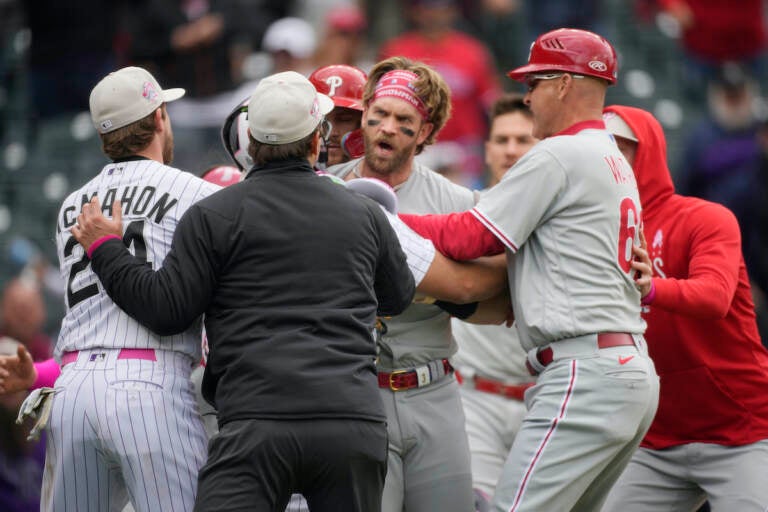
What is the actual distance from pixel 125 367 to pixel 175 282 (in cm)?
43

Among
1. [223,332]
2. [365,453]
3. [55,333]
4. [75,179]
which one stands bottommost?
[55,333]

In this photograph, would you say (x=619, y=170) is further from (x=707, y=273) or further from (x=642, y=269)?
(x=707, y=273)

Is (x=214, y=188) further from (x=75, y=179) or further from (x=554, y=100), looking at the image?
(x=75, y=179)

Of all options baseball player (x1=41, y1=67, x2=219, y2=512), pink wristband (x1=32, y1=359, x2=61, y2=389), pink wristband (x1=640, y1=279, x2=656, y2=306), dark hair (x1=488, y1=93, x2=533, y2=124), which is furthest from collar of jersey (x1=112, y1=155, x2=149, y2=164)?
dark hair (x1=488, y1=93, x2=533, y2=124)

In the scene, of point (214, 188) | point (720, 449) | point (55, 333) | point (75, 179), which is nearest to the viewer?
point (214, 188)

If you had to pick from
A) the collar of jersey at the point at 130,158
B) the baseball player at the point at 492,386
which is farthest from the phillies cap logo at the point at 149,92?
the baseball player at the point at 492,386

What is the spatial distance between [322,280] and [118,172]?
3.18 feet

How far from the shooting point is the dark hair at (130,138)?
4.76 meters

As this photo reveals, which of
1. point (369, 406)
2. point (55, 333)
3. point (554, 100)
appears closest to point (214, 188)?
point (369, 406)

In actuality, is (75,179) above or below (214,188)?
below

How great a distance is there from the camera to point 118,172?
4730 millimetres

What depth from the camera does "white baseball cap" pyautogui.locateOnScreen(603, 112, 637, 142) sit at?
5637 millimetres

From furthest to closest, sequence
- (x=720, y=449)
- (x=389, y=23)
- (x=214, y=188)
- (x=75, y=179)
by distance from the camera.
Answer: (x=389, y=23) < (x=75, y=179) < (x=720, y=449) < (x=214, y=188)

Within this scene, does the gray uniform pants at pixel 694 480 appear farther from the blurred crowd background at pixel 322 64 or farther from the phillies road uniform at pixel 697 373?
the blurred crowd background at pixel 322 64
